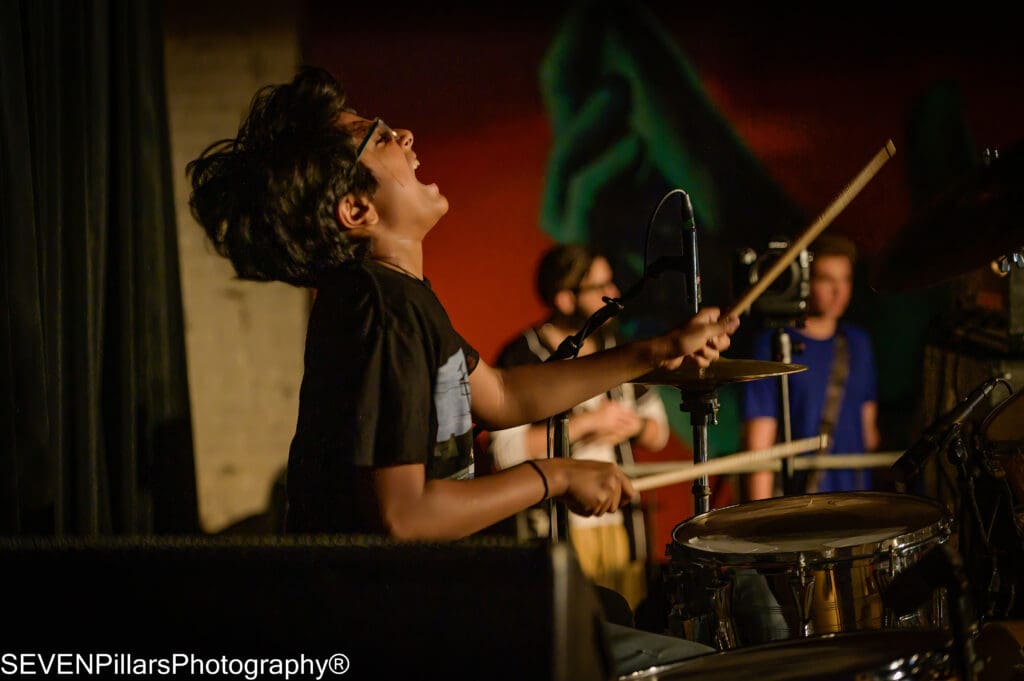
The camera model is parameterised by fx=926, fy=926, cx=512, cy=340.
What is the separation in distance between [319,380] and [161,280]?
48.5 inches

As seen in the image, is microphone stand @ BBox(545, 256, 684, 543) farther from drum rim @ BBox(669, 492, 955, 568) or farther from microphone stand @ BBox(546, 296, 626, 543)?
drum rim @ BBox(669, 492, 955, 568)

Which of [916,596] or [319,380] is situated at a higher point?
[319,380]

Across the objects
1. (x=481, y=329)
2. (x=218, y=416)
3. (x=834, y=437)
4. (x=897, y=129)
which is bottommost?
(x=834, y=437)

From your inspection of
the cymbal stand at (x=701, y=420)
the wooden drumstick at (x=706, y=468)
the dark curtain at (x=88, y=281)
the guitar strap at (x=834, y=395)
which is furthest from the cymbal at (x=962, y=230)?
the guitar strap at (x=834, y=395)

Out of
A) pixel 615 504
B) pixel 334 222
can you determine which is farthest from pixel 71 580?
pixel 334 222

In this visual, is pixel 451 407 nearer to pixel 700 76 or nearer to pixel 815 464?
pixel 815 464

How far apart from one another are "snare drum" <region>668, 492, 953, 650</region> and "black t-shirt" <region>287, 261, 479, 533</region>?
0.55 m

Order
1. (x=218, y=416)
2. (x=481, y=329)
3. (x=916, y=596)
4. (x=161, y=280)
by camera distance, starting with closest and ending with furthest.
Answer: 1. (x=916, y=596)
2. (x=161, y=280)
3. (x=218, y=416)
4. (x=481, y=329)

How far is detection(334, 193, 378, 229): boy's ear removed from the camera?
5.60 feet

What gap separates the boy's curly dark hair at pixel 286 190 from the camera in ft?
5.52

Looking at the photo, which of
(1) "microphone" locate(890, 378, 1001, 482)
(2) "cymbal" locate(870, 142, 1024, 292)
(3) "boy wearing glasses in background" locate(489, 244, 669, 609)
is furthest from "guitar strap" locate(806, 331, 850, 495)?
(2) "cymbal" locate(870, 142, 1024, 292)

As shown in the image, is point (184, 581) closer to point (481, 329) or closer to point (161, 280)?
point (161, 280)

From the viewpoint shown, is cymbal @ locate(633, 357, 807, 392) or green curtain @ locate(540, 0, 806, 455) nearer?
cymbal @ locate(633, 357, 807, 392)

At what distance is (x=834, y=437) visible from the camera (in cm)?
398
